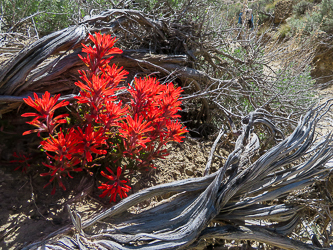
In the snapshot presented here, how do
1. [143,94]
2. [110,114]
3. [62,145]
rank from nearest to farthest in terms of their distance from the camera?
1. [62,145]
2. [110,114]
3. [143,94]

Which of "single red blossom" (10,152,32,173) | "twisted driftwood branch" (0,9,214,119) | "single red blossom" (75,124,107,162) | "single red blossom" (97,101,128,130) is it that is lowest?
"single red blossom" (10,152,32,173)

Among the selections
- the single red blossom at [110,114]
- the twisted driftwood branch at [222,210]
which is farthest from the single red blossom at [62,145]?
the twisted driftwood branch at [222,210]

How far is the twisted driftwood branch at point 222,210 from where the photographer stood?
57.0 inches

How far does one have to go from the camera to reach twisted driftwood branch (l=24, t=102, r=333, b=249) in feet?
4.75

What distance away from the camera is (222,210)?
64.8 inches

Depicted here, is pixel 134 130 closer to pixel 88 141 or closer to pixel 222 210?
pixel 88 141

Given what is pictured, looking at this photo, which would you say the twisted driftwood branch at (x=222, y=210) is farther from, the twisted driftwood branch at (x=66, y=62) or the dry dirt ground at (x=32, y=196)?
the twisted driftwood branch at (x=66, y=62)

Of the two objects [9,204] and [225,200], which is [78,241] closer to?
[9,204]

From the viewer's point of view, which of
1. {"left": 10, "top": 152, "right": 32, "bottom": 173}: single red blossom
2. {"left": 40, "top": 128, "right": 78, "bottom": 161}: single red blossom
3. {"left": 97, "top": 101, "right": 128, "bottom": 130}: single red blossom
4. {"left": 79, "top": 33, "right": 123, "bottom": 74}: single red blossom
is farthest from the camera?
{"left": 10, "top": 152, "right": 32, "bottom": 173}: single red blossom

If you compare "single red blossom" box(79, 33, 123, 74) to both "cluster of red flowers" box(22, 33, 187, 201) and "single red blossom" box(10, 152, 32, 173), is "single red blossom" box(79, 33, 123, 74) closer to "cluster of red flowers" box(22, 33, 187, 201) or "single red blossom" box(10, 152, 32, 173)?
"cluster of red flowers" box(22, 33, 187, 201)

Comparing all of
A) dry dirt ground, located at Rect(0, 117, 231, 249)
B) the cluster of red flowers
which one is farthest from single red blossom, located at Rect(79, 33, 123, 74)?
dry dirt ground, located at Rect(0, 117, 231, 249)

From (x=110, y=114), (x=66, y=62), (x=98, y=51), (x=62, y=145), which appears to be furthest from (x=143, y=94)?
(x=66, y=62)

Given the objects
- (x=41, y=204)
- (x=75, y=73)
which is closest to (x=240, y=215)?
(x=41, y=204)

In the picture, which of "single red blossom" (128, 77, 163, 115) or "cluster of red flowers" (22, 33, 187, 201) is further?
"single red blossom" (128, 77, 163, 115)
